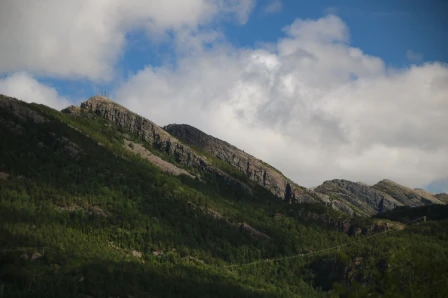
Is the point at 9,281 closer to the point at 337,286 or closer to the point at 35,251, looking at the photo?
the point at 35,251

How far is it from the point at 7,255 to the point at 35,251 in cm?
919

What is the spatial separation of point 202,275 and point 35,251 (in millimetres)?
68070

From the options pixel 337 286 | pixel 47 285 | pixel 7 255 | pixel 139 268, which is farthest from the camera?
pixel 139 268

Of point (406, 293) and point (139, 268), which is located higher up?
point (406, 293)

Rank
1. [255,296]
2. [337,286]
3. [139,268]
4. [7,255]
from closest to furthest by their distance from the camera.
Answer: [337,286], [7,255], [139,268], [255,296]

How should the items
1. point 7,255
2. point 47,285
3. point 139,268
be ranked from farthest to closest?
point 139,268 → point 7,255 → point 47,285

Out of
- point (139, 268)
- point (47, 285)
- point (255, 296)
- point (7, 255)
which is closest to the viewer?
point (47, 285)

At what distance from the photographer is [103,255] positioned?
18288 cm

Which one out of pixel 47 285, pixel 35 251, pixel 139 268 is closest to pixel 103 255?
pixel 139 268

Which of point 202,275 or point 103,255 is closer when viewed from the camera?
point 103,255

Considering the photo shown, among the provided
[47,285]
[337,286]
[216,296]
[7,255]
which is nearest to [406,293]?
[337,286]

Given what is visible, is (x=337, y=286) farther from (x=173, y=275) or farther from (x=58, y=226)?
(x=58, y=226)

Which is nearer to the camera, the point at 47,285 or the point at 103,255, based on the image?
the point at 47,285

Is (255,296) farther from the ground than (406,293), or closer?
closer
